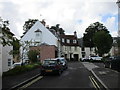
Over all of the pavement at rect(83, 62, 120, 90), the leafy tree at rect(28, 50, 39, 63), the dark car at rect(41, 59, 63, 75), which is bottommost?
the pavement at rect(83, 62, 120, 90)

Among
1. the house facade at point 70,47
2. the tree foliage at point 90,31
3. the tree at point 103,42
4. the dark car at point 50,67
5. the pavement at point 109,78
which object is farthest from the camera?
the tree foliage at point 90,31

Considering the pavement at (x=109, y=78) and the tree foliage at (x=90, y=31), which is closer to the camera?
the pavement at (x=109, y=78)

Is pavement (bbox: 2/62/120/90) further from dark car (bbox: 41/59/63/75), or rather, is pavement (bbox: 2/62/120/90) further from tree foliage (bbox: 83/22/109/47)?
tree foliage (bbox: 83/22/109/47)

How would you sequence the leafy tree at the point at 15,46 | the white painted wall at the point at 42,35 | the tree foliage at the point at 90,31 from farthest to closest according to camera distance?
the tree foliage at the point at 90,31
the white painted wall at the point at 42,35
the leafy tree at the point at 15,46

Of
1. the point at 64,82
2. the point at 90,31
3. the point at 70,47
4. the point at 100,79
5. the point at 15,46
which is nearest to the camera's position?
the point at 64,82

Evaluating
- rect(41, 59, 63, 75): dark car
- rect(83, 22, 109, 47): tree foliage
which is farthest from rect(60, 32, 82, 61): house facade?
rect(41, 59, 63, 75): dark car

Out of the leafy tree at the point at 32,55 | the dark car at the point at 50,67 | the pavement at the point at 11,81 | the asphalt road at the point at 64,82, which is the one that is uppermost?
the leafy tree at the point at 32,55

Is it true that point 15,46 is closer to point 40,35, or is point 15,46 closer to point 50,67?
point 50,67

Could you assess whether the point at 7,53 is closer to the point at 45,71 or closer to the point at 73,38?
the point at 45,71

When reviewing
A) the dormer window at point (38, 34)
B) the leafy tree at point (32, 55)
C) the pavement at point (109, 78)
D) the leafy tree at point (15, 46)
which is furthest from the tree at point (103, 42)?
the leafy tree at point (15, 46)

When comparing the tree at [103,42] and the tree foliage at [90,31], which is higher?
the tree foliage at [90,31]

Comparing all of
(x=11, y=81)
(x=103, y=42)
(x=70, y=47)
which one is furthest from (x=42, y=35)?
(x=11, y=81)

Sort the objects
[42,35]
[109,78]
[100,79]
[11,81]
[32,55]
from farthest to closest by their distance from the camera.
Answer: [42,35]
[32,55]
[109,78]
[100,79]
[11,81]

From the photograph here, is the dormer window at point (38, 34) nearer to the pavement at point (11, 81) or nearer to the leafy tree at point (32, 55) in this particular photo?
the leafy tree at point (32, 55)
